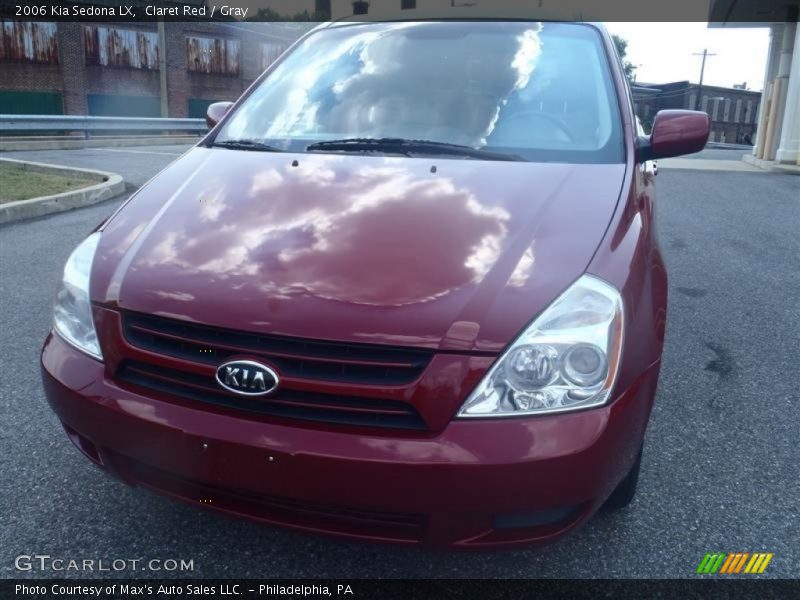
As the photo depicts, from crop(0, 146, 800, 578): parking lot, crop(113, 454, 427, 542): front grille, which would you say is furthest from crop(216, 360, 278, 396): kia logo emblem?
crop(0, 146, 800, 578): parking lot

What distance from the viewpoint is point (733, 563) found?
6.41 feet

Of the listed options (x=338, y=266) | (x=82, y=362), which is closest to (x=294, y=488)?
(x=338, y=266)

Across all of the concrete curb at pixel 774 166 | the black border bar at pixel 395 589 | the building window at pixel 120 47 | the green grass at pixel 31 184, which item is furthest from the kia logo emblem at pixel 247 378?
the building window at pixel 120 47

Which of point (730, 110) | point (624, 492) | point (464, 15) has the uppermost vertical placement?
point (464, 15)

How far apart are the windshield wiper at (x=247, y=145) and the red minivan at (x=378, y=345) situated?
0.27 meters

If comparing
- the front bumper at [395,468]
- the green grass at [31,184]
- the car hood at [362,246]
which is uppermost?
the car hood at [362,246]

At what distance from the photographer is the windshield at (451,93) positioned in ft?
8.03

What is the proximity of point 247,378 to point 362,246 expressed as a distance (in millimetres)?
462

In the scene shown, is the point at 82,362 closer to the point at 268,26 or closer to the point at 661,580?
the point at 661,580

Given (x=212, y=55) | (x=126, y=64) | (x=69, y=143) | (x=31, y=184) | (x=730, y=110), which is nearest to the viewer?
(x=31, y=184)

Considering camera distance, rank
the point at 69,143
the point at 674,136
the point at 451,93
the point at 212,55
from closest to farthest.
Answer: the point at 674,136, the point at 451,93, the point at 69,143, the point at 212,55

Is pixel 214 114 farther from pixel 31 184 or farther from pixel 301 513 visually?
pixel 31 184

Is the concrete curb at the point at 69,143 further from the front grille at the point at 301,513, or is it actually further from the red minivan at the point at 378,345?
the front grille at the point at 301,513

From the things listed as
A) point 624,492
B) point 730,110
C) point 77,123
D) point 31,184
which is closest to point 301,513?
point 624,492
